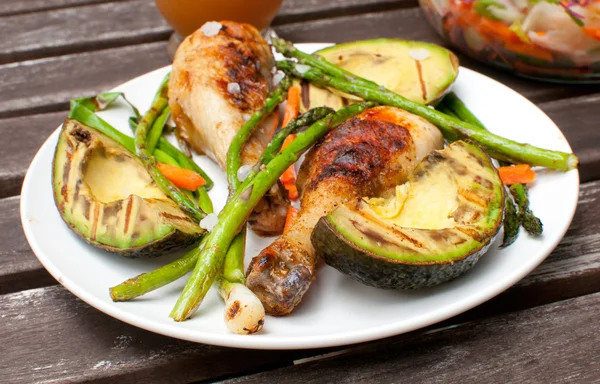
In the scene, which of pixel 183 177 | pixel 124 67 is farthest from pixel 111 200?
pixel 124 67

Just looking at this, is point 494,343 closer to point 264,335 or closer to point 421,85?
point 264,335

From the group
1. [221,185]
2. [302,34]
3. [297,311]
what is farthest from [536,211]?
[302,34]

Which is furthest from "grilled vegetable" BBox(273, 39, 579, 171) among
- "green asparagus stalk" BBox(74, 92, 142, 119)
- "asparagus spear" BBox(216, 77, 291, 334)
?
"green asparagus stalk" BBox(74, 92, 142, 119)

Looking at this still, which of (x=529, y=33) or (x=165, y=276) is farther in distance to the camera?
(x=529, y=33)

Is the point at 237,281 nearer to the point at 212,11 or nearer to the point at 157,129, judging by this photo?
the point at 157,129

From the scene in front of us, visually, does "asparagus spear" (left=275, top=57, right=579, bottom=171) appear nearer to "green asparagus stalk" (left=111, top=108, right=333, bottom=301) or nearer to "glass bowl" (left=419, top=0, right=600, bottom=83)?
"glass bowl" (left=419, top=0, right=600, bottom=83)
